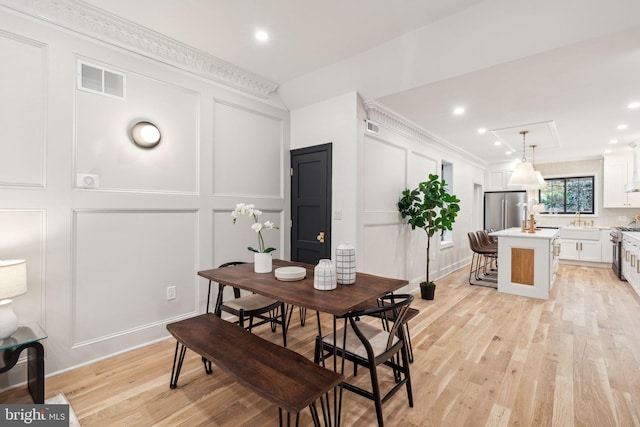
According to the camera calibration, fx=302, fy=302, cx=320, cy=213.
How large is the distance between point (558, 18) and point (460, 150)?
4.24 meters

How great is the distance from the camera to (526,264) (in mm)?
4477

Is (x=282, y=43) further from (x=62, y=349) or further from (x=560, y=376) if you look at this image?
(x=560, y=376)

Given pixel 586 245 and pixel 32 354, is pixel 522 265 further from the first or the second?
pixel 32 354

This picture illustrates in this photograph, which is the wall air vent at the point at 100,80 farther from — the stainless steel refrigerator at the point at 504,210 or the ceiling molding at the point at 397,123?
the stainless steel refrigerator at the point at 504,210

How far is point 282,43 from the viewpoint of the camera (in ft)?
9.31

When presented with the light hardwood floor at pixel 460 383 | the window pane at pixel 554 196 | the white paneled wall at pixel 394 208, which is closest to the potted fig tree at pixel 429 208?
the white paneled wall at pixel 394 208

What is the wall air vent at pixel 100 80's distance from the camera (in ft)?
7.99

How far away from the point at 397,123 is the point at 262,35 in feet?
7.44

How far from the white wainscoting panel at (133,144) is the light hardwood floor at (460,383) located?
1560 mm

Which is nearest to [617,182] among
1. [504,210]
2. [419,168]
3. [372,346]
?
[504,210]

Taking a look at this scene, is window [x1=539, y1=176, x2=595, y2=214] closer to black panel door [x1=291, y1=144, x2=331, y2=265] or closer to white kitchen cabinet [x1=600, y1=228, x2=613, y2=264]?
white kitchen cabinet [x1=600, y1=228, x2=613, y2=264]

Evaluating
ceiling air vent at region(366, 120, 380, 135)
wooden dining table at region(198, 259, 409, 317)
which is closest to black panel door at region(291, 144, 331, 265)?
ceiling air vent at region(366, 120, 380, 135)

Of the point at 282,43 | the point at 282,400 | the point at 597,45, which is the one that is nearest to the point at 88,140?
the point at 282,43

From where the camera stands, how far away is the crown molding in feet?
7.38
